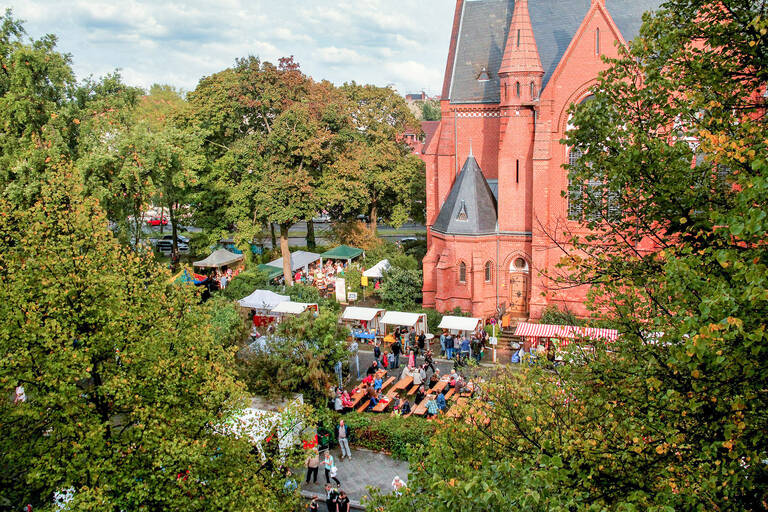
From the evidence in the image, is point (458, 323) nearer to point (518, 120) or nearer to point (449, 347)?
point (449, 347)

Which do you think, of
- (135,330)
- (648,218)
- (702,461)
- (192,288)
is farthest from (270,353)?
(702,461)

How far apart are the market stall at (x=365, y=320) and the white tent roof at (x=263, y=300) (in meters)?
3.39

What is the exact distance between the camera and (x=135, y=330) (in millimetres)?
12258

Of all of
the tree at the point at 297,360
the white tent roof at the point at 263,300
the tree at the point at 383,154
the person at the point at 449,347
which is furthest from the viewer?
the tree at the point at 383,154

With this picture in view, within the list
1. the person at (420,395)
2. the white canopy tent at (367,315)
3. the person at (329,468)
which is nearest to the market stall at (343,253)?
the white canopy tent at (367,315)

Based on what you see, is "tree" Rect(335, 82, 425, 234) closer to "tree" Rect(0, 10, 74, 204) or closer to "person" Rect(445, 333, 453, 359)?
"person" Rect(445, 333, 453, 359)

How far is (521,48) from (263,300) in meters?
17.9

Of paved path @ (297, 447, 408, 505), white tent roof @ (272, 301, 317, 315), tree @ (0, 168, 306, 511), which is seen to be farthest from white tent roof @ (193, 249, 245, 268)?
tree @ (0, 168, 306, 511)

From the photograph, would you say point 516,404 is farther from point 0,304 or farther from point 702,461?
point 0,304

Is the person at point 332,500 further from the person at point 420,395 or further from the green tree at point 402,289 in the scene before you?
the green tree at point 402,289

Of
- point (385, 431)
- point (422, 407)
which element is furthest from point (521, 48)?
point (385, 431)

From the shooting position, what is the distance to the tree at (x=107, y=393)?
1069 centimetres

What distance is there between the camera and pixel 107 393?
1164cm

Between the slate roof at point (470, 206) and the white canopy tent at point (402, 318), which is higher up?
the slate roof at point (470, 206)
